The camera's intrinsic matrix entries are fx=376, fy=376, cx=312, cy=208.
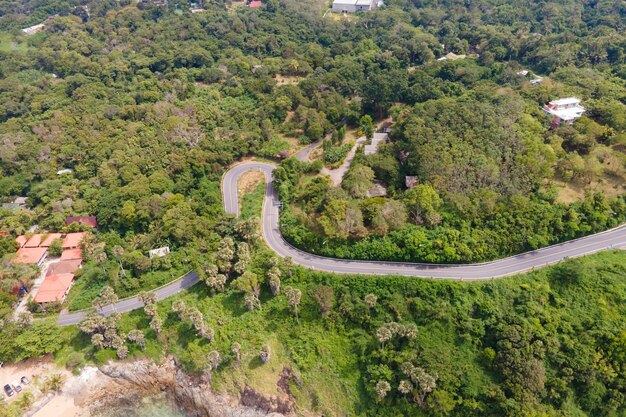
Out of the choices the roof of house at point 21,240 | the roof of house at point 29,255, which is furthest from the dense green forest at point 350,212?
Answer: the roof of house at point 29,255

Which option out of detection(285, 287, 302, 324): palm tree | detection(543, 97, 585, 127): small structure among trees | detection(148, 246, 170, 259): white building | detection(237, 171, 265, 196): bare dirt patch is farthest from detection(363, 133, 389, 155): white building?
detection(148, 246, 170, 259): white building

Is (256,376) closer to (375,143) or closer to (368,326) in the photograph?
(368,326)

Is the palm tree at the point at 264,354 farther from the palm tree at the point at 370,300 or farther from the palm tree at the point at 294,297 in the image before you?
the palm tree at the point at 370,300

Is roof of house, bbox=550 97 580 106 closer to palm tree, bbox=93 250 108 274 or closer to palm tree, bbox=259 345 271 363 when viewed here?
palm tree, bbox=259 345 271 363

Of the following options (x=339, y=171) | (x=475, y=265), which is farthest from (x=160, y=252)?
(x=475, y=265)

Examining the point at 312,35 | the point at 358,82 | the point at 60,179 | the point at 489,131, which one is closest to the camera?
the point at 489,131

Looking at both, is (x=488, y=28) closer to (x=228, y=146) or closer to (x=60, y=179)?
(x=228, y=146)

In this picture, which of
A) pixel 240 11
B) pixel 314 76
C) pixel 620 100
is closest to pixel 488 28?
pixel 620 100
